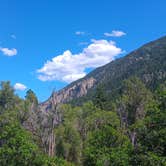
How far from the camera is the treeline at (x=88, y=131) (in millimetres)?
29391

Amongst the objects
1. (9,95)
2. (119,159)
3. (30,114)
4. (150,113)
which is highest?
(9,95)

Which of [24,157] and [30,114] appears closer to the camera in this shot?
[24,157]

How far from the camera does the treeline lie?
2939 cm

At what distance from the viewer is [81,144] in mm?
70375

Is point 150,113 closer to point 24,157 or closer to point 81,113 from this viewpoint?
point 24,157

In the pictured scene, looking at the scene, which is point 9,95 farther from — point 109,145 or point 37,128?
point 109,145

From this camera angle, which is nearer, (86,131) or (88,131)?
(88,131)

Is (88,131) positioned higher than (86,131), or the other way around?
(86,131)

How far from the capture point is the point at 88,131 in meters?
77.9

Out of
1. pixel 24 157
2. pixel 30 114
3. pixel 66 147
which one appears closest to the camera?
pixel 24 157

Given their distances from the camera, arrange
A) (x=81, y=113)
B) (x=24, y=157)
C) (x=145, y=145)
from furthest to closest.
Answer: (x=81, y=113) → (x=24, y=157) → (x=145, y=145)

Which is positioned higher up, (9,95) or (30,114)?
(9,95)

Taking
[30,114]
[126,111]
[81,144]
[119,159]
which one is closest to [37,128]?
[30,114]

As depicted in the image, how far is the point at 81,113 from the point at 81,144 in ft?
42.9
